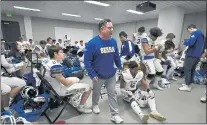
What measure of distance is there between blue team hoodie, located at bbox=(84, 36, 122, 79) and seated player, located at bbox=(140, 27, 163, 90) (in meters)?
1.22

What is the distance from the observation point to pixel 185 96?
309 centimetres

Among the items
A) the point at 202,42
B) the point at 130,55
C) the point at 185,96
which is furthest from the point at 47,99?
the point at 202,42

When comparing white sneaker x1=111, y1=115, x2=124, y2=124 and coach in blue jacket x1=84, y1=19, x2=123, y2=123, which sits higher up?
coach in blue jacket x1=84, y1=19, x2=123, y2=123

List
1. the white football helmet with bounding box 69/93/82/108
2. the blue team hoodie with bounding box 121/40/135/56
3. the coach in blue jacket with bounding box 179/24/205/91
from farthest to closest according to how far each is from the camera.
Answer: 1. the blue team hoodie with bounding box 121/40/135/56
2. the coach in blue jacket with bounding box 179/24/205/91
3. the white football helmet with bounding box 69/93/82/108

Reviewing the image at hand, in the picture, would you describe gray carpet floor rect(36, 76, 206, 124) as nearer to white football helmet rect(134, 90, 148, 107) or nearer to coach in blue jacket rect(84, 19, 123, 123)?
white football helmet rect(134, 90, 148, 107)

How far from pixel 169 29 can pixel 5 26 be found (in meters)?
11.3

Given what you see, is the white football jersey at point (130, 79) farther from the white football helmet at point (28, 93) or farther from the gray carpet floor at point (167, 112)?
the white football helmet at point (28, 93)

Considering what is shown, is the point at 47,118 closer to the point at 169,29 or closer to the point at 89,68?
the point at 89,68

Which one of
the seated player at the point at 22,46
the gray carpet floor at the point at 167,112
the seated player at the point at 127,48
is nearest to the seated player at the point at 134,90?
the gray carpet floor at the point at 167,112

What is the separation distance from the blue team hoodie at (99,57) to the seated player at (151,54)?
1224 mm

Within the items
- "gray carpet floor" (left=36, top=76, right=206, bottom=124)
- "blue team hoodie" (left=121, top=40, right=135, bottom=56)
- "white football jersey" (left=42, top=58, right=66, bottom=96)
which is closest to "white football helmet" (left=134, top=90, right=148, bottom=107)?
"gray carpet floor" (left=36, top=76, right=206, bottom=124)

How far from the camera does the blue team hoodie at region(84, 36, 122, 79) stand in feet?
6.28

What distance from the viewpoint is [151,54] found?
320 centimetres

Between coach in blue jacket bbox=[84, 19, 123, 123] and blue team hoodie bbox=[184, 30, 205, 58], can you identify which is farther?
blue team hoodie bbox=[184, 30, 205, 58]
